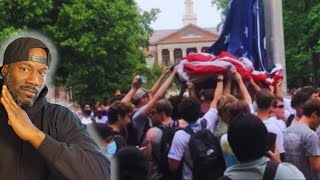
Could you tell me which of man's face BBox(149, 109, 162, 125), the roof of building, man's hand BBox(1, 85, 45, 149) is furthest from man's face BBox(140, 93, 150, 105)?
the roof of building

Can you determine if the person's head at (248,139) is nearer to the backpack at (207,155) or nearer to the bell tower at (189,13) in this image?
the backpack at (207,155)

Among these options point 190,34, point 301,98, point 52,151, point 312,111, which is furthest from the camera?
point 190,34

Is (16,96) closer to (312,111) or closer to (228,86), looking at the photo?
(312,111)

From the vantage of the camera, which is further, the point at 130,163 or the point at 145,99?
the point at 145,99

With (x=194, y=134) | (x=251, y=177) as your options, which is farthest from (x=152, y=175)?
(x=251, y=177)

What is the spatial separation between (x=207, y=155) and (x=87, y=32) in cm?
2912

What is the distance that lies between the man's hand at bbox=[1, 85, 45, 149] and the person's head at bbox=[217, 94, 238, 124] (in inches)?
140

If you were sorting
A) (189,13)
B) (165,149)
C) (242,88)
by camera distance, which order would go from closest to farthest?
(165,149) < (242,88) < (189,13)

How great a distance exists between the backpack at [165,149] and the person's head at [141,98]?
173 centimetres

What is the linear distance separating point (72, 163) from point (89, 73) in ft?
113

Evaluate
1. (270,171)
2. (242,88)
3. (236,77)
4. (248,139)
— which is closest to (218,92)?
(242,88)

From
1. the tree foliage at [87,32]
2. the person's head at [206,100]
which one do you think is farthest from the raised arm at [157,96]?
the tree foliage at [87,32]

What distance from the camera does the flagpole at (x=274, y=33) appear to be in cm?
927

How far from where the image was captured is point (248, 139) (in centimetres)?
312
